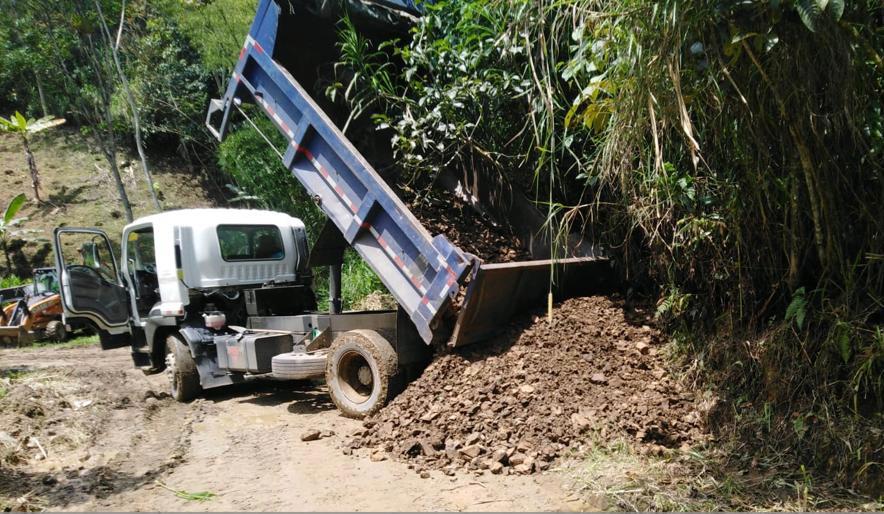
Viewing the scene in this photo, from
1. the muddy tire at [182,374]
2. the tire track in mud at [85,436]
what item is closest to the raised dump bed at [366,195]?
the tire track in mud at [85,436]

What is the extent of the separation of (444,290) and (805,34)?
2.56 m

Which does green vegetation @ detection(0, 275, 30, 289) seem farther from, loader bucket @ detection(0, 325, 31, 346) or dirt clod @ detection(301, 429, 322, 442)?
dirt clod @ detection(301, 429, 322, 442)

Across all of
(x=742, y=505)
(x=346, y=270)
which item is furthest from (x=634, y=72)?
(x=346, y=270)

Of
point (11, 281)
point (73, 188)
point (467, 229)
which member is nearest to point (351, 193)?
point (467, 229)

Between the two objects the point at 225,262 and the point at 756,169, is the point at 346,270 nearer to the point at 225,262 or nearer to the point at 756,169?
the point at 225,262

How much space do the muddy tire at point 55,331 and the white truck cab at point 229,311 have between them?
6217 mm

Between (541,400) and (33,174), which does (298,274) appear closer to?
(541,400)

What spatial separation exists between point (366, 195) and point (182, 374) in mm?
3023

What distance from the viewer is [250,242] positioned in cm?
699

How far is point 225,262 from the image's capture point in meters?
6.70

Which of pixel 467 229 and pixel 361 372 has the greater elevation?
pixel 467 229

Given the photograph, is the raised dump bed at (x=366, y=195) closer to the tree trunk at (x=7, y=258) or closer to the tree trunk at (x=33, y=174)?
the tree trunk at (x=7, y=258)

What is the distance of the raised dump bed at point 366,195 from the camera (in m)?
4.56

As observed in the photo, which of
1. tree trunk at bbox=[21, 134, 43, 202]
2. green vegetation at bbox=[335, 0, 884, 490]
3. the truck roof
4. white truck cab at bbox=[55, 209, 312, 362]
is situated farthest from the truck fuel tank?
tree trunk at bbox=[21, 134, 43, 202]
